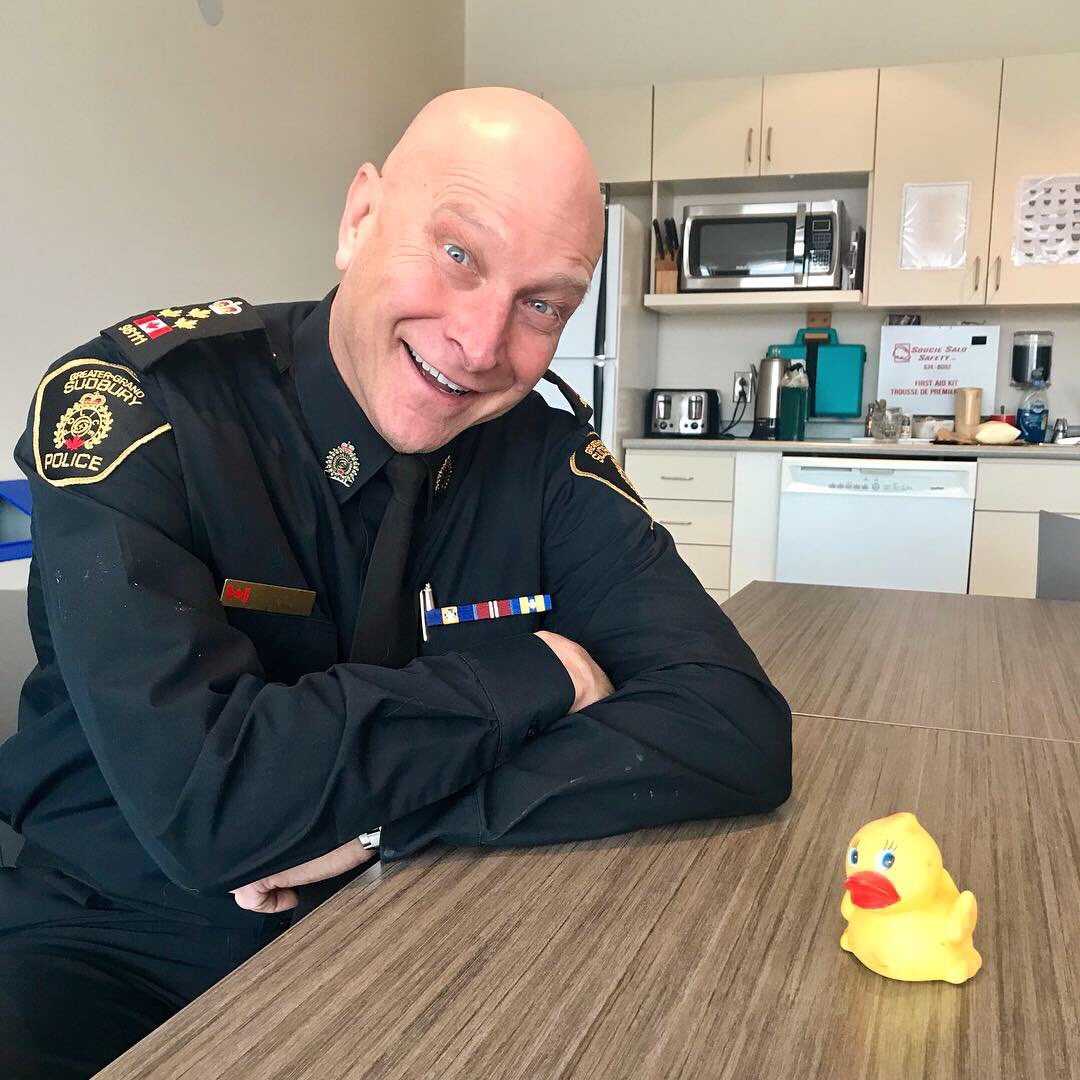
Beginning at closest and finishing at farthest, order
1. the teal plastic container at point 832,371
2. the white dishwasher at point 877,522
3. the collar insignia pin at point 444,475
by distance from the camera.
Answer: the collar insignia pin at point 444,475, the white dishwasher at point 877,522, the teal plastic container at point 832,371

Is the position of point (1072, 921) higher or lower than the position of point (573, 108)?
lower

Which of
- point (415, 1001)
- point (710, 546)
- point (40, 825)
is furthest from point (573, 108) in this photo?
point (415, 1001)

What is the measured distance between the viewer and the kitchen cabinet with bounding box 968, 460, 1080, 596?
3.56 m

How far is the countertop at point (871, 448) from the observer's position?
140 inches

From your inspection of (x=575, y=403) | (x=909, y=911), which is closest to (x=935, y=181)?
(x=575, y=403)

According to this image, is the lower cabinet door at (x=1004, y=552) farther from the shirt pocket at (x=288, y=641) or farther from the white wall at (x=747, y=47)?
the shirt pocket at (x=288, y=641)

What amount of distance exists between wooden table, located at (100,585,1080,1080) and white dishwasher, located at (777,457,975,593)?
303 centimetres

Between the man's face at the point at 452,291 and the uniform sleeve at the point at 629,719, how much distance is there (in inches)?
8.3

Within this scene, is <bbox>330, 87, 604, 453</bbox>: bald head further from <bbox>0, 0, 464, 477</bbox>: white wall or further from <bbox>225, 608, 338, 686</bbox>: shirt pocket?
<bbox>0, 0, 464, 477</bbox>: white wall

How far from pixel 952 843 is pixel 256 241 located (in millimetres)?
2909

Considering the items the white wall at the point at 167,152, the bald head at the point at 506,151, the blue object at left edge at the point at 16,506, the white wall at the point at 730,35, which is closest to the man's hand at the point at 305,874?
the bald head at the point at 506,151

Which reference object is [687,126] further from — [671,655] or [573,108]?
[671,655]

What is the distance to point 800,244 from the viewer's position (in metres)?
3.98

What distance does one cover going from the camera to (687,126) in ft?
Result: 13.5
